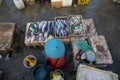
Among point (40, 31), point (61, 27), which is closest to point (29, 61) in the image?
point (40, 31)

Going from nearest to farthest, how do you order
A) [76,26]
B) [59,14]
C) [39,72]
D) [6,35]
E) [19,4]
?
1. [39,72]
2. [6,35]
3. [76,26]
4. [19,4]
5. [59,14]

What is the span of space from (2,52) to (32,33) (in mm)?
1419

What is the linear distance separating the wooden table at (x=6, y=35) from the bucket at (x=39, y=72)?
131 cm

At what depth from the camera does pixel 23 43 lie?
6.09m

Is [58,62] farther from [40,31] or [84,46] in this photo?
[40,31]

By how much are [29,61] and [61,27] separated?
1787 millimetres

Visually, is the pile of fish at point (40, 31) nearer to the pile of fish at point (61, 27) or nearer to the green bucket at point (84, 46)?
the pile of fish at point (61, 27)

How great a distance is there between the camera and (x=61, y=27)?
5734 millimetres

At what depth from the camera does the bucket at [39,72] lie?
495 cm

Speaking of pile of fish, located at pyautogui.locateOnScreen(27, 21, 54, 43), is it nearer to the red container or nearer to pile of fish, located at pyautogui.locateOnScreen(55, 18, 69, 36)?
pile of fish, located at pyautogui.locateOnScreen(55, 18, 69, 36)

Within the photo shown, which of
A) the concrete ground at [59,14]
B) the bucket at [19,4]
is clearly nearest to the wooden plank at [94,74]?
the concrete ground at [59,14]

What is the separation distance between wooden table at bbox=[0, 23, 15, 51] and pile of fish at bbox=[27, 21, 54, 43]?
0.67m

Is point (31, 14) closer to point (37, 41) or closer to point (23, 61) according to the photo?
point (37, 41)

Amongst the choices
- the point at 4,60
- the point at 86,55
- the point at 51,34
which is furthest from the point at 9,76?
the point at 86,55
